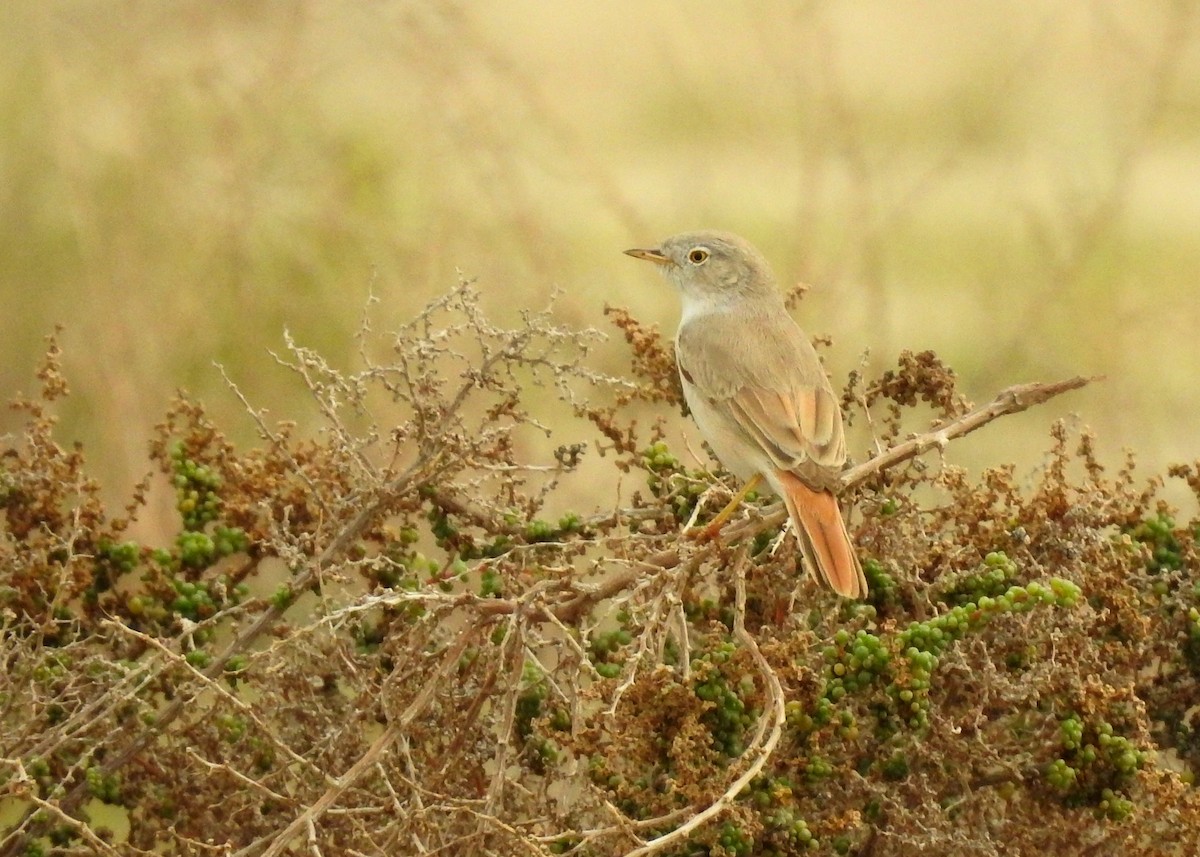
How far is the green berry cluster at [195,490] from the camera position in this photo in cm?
240

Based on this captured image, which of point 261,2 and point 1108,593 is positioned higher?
point 261,2

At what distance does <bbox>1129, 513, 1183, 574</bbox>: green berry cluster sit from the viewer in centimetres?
231

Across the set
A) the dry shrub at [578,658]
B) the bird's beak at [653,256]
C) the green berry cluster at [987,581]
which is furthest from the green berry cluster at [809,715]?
the bird's beak at [653,256]

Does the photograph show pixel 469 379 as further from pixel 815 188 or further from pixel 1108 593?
pixel 815 188

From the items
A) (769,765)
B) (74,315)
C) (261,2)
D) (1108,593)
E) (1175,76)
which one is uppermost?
(1175,76)

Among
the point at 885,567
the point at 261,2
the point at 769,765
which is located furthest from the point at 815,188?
the point at 769,765

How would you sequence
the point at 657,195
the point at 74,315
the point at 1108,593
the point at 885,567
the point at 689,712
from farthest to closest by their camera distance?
1. the point at 657,195
2. the point at 74,315
3. the point at 885,567
4. the point at 1108,593
5. the point at 689,712

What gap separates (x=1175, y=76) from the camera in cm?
530

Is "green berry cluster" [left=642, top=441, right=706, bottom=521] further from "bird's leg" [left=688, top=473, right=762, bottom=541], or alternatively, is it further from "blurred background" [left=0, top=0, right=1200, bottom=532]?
"blurred background" [left=0, top=0, right=1200, bottom=532]

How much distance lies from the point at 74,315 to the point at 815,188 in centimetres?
237

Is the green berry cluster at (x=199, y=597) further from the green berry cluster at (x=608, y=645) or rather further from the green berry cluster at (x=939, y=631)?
the green berry cluster at (x=939, y=631)

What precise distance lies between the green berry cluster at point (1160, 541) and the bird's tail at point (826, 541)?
463 millimetres

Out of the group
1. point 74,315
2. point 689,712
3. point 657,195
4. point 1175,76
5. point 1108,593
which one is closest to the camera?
point 689,712

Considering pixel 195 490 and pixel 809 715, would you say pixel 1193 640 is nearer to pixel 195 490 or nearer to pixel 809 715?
pixel 809 715
